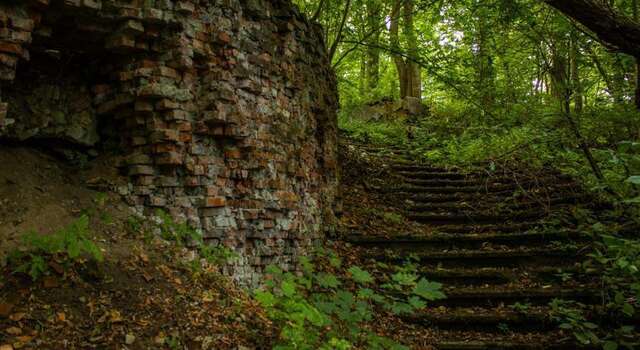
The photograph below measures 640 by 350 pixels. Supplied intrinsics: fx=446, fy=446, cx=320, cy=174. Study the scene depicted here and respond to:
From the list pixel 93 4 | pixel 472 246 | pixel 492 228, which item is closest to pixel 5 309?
pixel 93 4

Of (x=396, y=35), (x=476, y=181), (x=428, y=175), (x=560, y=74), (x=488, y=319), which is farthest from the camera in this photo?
(x=396, y=35)

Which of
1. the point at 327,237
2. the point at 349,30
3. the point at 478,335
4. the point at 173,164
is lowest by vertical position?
the point at 478,335

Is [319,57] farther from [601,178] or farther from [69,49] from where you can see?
[601,178]

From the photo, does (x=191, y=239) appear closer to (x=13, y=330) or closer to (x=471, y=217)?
(x=13, y=330)

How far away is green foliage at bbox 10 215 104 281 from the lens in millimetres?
2807

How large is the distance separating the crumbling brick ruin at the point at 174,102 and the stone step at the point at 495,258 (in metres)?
1.90

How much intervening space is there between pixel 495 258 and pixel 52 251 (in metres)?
5.07

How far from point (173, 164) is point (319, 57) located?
11.1 ft

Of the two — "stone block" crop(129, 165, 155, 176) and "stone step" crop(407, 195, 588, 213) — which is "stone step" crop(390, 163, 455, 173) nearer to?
"stone step" crop(407, 195, 588, 213)

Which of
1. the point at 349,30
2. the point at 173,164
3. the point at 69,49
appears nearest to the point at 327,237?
the point at 173,164

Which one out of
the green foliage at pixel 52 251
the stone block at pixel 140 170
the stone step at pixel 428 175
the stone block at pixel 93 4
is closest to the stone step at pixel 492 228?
the stone step at pixel 428 175

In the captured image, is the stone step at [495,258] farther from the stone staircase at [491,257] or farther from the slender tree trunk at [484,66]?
the slender tree trunk at [484,66]

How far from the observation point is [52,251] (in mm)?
2955

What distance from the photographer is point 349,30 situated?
31.9 feet
